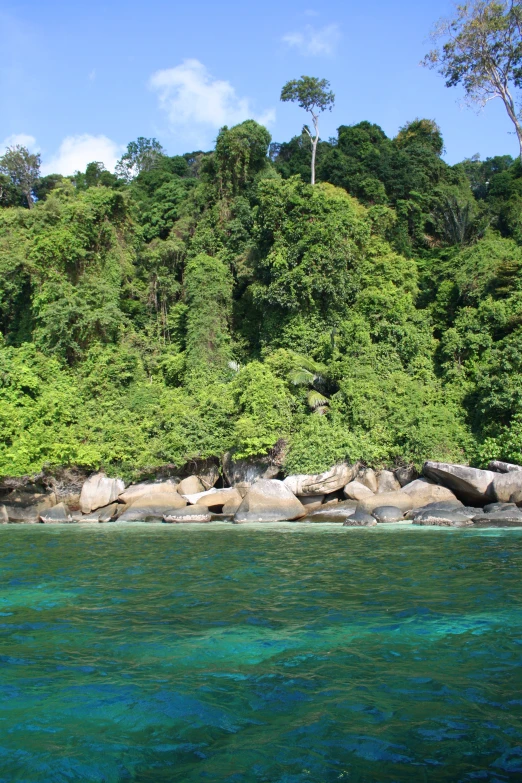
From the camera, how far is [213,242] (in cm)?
3178

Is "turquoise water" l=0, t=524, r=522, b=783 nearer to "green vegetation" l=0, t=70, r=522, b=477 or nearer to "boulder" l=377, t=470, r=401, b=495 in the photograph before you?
"boulder" l=377, t=470, r=401, b=495

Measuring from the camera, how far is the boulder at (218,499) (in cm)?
2031

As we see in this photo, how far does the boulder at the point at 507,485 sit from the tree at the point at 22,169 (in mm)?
41774

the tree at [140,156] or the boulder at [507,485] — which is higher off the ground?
the tree at [140,156]

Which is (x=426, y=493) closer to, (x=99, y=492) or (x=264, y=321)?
(x=99, y=492)

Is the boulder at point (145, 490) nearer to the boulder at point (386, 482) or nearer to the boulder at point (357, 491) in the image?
the boulder at point (357, 491)

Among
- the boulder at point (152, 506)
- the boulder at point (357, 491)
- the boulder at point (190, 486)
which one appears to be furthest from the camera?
the boulder at point (190, 486)

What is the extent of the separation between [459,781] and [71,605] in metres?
5.99

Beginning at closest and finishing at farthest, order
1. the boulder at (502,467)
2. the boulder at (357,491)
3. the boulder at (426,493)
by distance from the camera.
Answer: the boulder at (502,467) → the boulder at (426,493) → the boulder at (357,491)

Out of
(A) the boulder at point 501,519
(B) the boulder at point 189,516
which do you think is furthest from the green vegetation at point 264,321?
(B) the boulder at point 189,516

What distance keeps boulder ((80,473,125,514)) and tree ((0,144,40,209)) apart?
3264 centimetres

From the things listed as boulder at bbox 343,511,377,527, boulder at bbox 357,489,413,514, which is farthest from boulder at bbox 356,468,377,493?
boulder at bbox 343,511,377,527

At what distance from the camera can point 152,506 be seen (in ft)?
66.5

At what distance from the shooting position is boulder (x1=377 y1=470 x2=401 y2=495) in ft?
67.6
